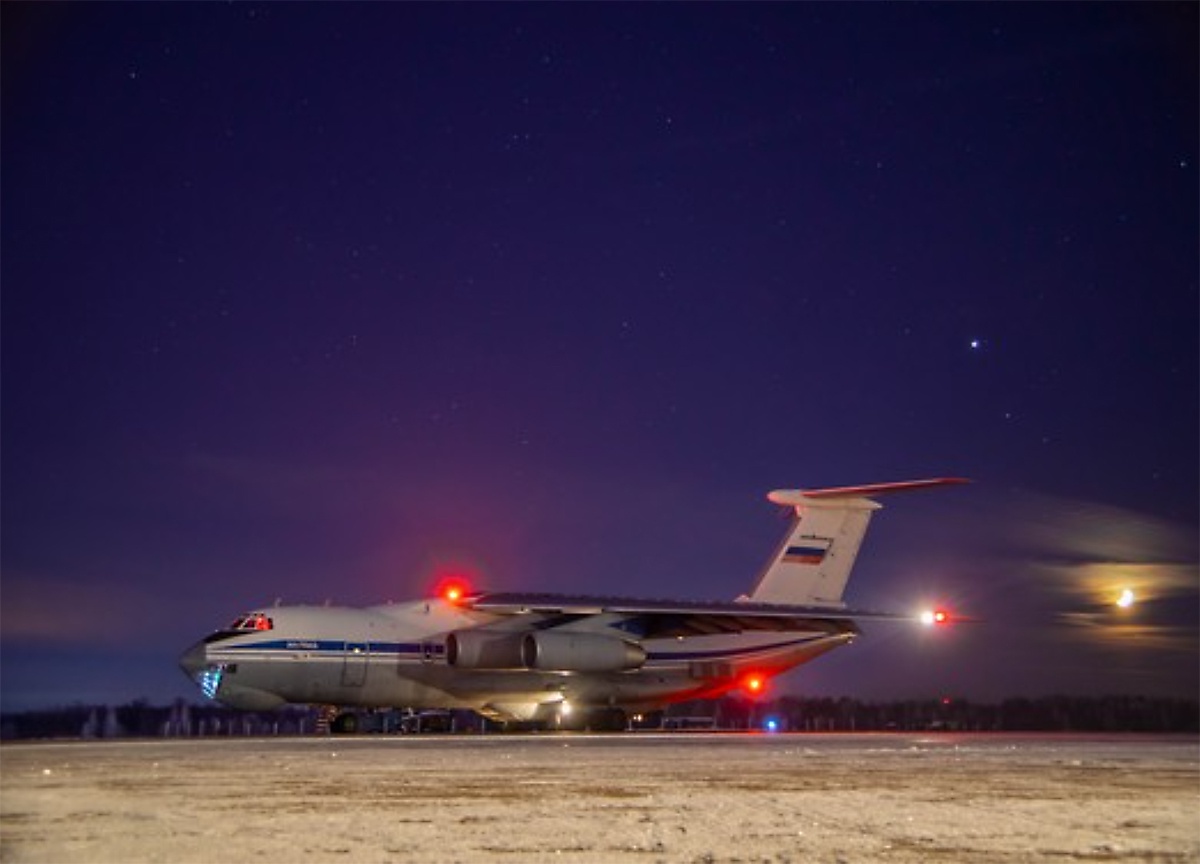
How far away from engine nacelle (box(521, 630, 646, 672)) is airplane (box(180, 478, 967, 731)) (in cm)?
3

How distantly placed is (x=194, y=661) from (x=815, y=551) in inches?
669

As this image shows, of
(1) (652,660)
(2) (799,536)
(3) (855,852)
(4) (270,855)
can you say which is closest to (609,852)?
(3) (855,852)

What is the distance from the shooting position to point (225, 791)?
38.0 ft

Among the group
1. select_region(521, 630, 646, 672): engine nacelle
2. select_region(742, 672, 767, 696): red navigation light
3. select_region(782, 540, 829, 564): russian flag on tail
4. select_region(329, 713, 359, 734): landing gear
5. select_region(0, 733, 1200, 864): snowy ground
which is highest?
select_region(782, 540, 829, 564): russian flag on tail

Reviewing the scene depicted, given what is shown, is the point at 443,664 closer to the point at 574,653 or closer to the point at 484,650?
the point at 484,650

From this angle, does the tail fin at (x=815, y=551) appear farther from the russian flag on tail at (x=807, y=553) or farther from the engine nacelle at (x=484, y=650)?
the engine nacelle at (x=484, y=650)

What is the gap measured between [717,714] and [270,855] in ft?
140

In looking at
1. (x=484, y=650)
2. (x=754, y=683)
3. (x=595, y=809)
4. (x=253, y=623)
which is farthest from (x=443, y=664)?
(x=595, y=809)

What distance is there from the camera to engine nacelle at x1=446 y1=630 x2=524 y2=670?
1208 inches

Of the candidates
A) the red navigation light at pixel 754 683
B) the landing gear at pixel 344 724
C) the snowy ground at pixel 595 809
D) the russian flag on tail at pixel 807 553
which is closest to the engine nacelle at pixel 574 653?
the landing gear at pixel 344 724

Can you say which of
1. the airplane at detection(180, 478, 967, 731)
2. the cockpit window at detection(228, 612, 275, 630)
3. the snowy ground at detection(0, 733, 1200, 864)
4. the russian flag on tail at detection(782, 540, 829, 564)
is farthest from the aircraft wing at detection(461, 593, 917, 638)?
the snowy ground at detection(0, 733, 1200, 864)

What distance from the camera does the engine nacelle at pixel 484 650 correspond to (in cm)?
3067

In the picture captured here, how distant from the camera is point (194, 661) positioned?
97.8 ft

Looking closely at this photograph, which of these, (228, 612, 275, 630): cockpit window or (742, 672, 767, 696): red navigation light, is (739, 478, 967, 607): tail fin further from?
(228, 612, 275, 630): cockpit window
